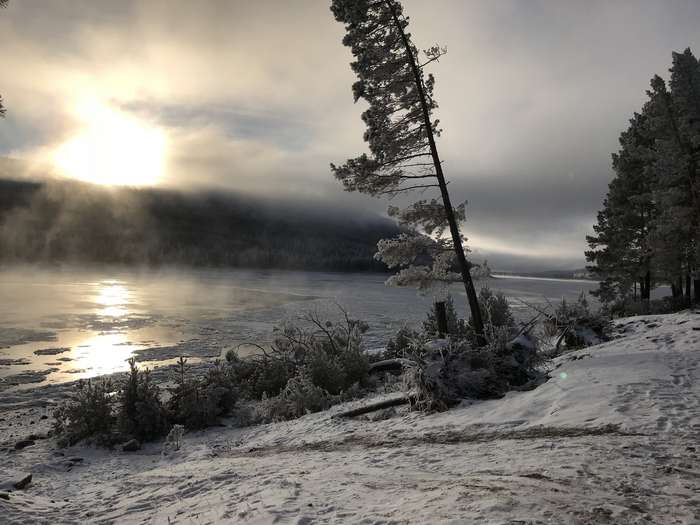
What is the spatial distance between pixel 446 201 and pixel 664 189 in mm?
18613

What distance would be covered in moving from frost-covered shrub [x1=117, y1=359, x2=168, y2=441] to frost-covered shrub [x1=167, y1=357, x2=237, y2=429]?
1.77 feet

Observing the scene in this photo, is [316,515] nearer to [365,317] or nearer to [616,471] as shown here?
[616,471]

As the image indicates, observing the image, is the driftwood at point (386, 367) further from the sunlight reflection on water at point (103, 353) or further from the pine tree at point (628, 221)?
the pine tree at point (628, 221)

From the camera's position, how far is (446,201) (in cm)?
1309

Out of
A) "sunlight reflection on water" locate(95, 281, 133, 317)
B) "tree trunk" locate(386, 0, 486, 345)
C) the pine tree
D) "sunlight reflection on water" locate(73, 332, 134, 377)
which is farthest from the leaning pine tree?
"sunlight reflection on water" locate(95, 281, 133, 317)

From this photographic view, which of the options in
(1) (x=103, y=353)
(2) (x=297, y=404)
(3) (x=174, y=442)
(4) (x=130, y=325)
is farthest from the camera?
(4) (x=130, y=325)

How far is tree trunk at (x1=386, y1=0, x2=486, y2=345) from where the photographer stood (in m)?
12.7

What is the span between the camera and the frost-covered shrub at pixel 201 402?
472 inches

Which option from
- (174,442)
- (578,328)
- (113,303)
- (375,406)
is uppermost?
(578,328)

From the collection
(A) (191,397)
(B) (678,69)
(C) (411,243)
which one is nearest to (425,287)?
(C) (411,243)

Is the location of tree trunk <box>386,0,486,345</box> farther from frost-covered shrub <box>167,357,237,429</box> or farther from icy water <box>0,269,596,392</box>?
frost-covered shrub <box>167,357,237,429</box>

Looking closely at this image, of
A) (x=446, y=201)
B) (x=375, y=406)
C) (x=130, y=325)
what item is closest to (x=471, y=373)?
A: (x=375, y=406)

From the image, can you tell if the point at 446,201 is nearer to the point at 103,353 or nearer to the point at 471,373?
the point at 471,373

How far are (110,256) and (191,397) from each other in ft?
545
